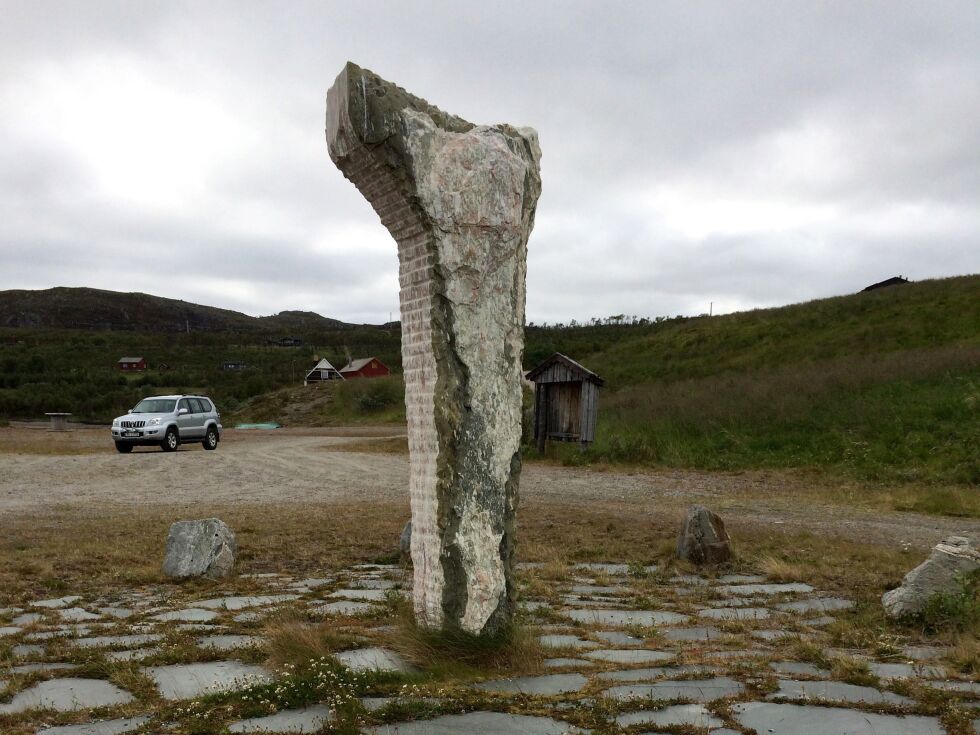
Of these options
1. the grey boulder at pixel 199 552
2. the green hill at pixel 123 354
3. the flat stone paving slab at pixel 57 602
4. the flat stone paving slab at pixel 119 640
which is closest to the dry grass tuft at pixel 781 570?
the grey boulder at pixel 199 552

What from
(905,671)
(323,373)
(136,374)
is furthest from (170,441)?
(323,373)

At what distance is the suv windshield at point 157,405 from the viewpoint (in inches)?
947

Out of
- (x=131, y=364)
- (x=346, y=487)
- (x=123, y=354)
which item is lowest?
(x=346, y=487)

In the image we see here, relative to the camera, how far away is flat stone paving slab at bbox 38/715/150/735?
12.3 feet

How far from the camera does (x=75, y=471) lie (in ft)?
58.4

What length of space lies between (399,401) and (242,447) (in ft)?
52.0

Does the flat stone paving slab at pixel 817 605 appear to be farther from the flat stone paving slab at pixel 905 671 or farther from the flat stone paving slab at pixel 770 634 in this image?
the flat stone paving slab at pixel 905 671

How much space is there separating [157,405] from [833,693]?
76.6 ft

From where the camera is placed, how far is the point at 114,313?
105500 millimetres

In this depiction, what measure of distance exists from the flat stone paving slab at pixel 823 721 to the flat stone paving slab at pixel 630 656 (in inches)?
36.2

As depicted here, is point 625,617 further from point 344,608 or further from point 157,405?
point 157,405

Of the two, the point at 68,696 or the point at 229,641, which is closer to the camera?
the point at 68,696

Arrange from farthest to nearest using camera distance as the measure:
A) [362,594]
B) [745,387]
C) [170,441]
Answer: [170,441] < [745,387] < [362,594]

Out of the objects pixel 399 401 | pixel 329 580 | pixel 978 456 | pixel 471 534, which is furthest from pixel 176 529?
pixel 399 401
